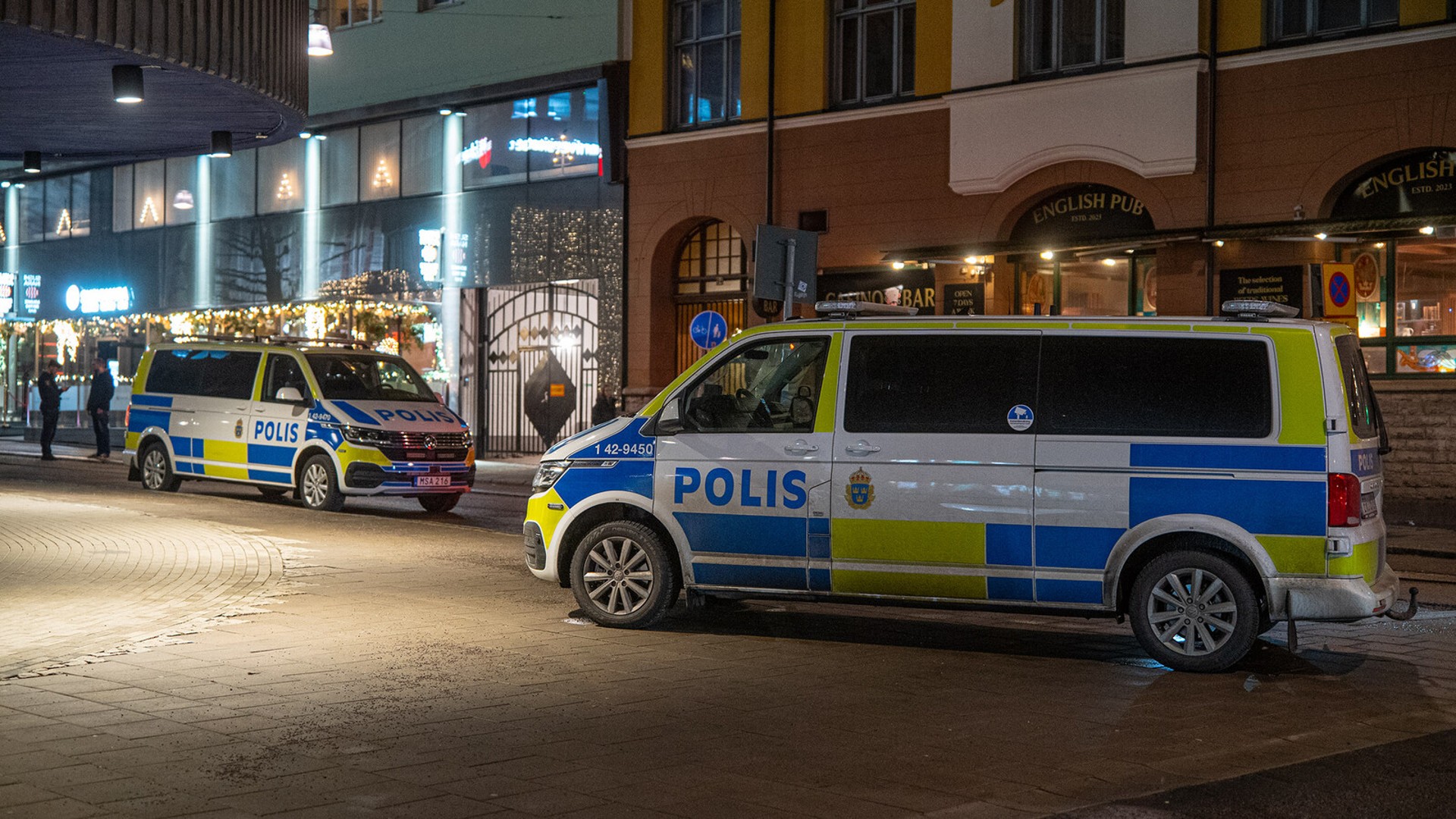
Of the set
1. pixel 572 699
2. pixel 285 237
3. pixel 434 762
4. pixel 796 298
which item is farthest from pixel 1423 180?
pixel 285 237

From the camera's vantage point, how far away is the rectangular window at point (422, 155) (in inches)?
1236

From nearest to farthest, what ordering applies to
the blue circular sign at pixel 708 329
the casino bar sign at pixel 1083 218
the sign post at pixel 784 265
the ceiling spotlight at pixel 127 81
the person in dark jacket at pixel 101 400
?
the ceiling spotlight at pixel 127 81, the sign post at pixel 784 265, the blue circular sign at pixel 708 329, the casino bar sign at pixel 1083 218, the person in dark jacket at pixel 101 400

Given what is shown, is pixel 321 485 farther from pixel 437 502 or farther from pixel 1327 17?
pixel 1327 17

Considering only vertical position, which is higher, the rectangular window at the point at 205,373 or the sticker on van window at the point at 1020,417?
the rectangular window at the point at 205,373

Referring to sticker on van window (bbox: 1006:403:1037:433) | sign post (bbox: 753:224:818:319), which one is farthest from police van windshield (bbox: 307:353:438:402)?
sticker on van window (bbox: 1006:403:1037:433)

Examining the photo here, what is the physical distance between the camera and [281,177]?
115 ft

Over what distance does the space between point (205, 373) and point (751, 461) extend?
12.5m

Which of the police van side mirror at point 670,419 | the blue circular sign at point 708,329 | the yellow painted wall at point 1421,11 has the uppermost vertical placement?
the yellow painted wall at point 1421,11

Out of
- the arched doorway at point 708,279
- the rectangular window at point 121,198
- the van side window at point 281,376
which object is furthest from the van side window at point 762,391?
the rectangular window at point 121,198

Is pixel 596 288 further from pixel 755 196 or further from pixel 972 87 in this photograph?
pixel 972 87

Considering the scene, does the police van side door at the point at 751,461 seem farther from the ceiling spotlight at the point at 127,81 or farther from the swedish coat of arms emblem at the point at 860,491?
the ceiling spotlight at the point at 127,81

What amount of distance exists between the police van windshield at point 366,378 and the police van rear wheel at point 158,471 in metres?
3.27

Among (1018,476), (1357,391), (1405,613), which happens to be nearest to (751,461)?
(1018,476)

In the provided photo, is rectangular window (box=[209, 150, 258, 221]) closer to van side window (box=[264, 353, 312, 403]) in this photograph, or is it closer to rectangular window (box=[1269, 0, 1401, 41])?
van side window (box=[264, 353, 312, 403])
